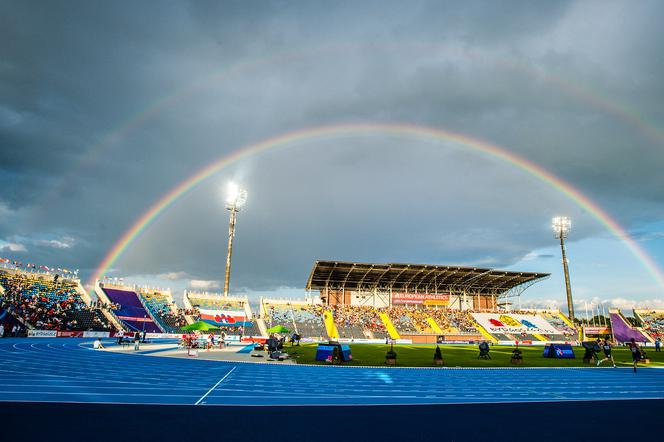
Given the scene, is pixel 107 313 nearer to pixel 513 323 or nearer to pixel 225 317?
pixel 225 317

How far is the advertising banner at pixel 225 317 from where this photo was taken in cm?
6556

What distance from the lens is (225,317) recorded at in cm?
6762

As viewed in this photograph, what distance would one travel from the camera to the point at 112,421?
8.69 m

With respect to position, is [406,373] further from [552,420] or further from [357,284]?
[357,284]

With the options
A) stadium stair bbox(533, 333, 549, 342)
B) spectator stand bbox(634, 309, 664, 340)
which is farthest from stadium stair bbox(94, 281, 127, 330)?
spectator stand bbox(634, 309, 664, 340)

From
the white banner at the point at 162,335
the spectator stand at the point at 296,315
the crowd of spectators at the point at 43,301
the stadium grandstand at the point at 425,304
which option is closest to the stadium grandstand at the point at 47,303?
the crowd of spectators at the point at 43,301

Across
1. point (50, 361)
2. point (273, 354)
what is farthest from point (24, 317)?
point (273, 354)

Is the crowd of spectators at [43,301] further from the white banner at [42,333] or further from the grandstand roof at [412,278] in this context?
the grandstand roof at [412,278]

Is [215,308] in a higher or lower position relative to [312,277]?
lower

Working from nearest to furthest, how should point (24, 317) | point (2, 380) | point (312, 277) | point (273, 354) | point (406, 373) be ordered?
point (2, 380), point (406, 373), point (273, 354), point (24, 317), point (312, 277)

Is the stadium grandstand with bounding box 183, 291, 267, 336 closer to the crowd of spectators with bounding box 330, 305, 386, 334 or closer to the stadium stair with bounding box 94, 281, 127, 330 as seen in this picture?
the stadium stair with bounding box 94, 281, 127, 330

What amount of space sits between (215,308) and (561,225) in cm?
7599

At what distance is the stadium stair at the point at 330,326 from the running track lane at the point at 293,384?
41.2 m

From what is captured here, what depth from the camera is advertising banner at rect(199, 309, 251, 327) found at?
215ft
